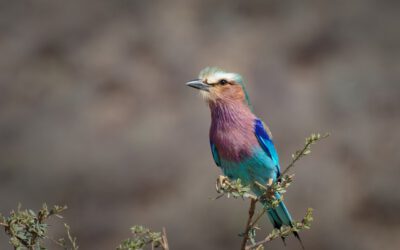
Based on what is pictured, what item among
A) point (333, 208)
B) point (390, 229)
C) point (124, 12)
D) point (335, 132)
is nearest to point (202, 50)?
point (124, 12)

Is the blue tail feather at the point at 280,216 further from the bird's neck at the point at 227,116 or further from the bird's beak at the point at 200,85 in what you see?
the bird's beak at the point at 200,85

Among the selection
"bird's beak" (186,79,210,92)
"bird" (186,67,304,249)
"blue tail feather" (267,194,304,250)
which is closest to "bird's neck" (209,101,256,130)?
"bird" (186,67,304,249)

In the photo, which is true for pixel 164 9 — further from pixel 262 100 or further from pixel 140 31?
pixel 262 100

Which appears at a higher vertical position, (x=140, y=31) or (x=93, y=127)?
(x=140, y=31)

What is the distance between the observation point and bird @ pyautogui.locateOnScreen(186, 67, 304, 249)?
3.67 m

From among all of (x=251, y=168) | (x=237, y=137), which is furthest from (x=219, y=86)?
(x=251, y=168)

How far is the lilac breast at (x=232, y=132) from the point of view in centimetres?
367

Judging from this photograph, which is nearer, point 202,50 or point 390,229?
point 390,229

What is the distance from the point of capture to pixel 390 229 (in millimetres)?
6758

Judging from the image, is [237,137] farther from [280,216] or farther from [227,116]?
[280,216]

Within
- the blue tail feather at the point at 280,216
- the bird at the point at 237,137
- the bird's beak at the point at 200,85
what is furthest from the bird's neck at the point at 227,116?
the blue tail feather at the point at 280,216

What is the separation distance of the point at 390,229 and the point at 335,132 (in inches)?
39.5

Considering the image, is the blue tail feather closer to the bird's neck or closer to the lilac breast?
the lilac breast

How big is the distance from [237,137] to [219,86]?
272 mm
